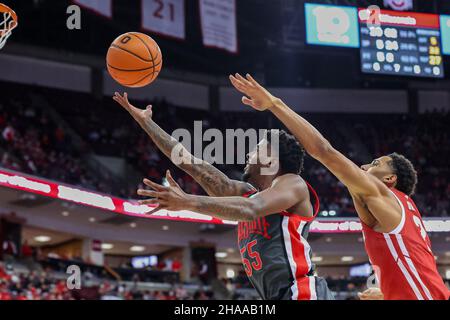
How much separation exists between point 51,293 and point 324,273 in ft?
52.3

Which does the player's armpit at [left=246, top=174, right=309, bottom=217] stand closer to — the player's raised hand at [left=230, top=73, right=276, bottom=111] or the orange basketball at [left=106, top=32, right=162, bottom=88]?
the player's raised hand at [left=230, top=73, right=276, bottom=111]

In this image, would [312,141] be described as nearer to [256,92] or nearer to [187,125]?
[256,92]

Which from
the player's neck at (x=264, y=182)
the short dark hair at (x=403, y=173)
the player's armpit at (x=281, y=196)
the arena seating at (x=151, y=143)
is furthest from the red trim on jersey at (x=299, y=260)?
the arena seating at (x=151, y=143)

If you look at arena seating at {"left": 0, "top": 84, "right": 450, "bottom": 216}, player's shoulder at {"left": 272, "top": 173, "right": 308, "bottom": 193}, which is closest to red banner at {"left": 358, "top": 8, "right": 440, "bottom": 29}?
arena seating at {"left": 0, "top": 84, "right": 450, "bottom": 216}

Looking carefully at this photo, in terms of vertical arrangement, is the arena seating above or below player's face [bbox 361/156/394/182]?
above

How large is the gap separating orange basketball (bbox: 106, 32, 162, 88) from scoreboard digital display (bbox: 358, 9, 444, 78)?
39.7 feet

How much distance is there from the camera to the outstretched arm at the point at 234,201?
3.10 meters

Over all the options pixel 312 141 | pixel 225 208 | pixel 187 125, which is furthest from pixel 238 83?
pixel 187 125

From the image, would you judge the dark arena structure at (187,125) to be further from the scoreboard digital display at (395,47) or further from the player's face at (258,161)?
the player's face at (258,161)

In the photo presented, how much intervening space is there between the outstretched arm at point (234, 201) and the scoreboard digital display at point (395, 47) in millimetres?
13541

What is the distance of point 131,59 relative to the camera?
207 inches

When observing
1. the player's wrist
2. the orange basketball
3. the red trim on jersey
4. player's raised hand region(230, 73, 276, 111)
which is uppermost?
the orange basketball

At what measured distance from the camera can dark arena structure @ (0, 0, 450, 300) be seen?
1680 cm
